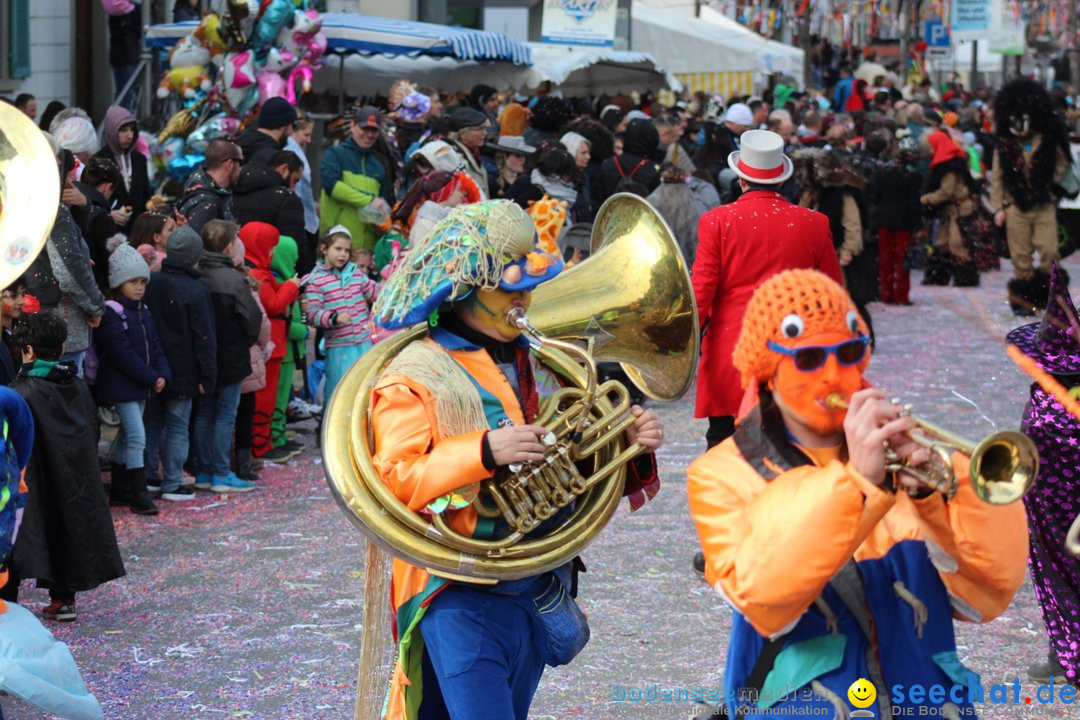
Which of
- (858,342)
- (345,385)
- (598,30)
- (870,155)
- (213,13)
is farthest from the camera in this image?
(598,30)

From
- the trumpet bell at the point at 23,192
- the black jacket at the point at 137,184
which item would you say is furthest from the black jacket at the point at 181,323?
the trumpet bell at the point at 23,192

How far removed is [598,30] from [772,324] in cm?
1572

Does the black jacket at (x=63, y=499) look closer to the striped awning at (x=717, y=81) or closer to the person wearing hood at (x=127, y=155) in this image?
the person wearing hood at (x=127, y=155)

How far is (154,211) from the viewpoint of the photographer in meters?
8.12

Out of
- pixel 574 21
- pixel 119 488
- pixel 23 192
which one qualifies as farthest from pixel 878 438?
pixel 574 21

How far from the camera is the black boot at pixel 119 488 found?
757cm

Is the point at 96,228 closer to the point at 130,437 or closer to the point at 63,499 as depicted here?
the point at 130,437

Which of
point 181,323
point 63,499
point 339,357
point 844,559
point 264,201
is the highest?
point 264,201

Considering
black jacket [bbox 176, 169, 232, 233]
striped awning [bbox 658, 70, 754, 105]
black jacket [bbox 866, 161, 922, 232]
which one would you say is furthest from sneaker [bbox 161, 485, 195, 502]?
striped awning [bbox 658, 70, 754, 105]

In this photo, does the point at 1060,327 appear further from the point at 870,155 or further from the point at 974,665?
the point at 870,155

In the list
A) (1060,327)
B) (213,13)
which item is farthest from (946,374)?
(1060,327)

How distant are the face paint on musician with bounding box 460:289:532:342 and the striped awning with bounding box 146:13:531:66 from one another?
9675 mm

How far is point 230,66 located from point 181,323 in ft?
11.8

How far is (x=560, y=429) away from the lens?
380 cm
